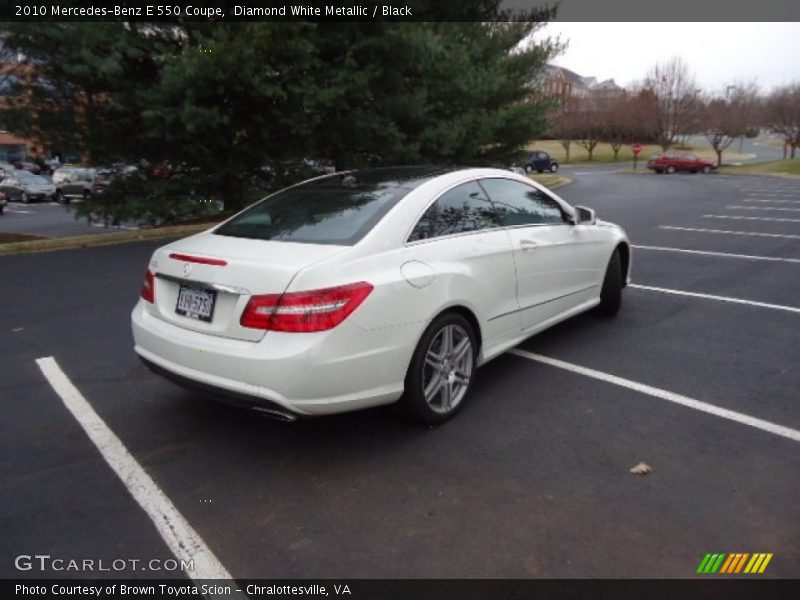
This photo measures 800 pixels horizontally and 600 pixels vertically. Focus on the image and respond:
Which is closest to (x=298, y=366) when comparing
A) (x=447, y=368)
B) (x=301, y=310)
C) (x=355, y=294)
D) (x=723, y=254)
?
(x=301, y=310)

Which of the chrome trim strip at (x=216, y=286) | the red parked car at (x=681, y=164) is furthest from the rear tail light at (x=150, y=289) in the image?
the red parked car at (x=681, y=164)

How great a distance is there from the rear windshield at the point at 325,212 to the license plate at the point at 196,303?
52cm

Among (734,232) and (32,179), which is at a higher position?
(32,179)

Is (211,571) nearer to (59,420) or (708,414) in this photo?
(59,420)

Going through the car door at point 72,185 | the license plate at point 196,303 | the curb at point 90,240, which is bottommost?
the curb at point 90,240

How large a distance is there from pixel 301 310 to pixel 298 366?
0.27 m

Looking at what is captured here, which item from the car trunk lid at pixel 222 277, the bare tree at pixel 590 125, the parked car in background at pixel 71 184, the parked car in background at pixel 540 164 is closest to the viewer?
the car trunk lid at pixel 222 277

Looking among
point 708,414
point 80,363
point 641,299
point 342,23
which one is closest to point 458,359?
point 708,414

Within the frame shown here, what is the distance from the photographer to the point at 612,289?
228 inches

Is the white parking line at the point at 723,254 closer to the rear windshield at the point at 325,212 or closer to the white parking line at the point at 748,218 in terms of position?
the white parking line at the point at 748,218

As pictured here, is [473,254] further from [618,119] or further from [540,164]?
[618,119]

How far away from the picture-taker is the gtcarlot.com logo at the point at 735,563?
251cm

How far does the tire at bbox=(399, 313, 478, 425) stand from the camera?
11.6ft

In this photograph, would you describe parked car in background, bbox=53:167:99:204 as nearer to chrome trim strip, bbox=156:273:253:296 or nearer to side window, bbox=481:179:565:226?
side window, bbox=481:179:565:226
